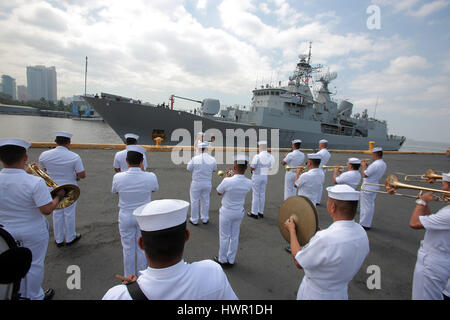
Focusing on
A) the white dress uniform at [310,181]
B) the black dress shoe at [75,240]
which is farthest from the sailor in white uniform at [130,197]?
the white dress uniform at [310,181]

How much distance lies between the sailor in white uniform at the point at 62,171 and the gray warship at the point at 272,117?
13949 mm

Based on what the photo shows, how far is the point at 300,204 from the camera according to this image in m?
1.85

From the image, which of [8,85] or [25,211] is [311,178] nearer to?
[25,211]

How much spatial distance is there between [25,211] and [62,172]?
1467 mm

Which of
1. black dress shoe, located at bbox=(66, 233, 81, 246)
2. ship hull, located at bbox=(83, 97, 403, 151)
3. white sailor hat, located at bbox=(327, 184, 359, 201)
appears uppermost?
ship hull, located at bbox=(83, 97, 403, 151)

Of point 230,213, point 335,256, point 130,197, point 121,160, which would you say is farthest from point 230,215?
point 121,160

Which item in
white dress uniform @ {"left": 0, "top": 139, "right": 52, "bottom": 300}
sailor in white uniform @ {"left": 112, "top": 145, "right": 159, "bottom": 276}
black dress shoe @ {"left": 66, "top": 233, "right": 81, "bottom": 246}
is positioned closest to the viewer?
white dress uniform @ {"left": 0, "top": 139, "right": 52, "bottom": 300}

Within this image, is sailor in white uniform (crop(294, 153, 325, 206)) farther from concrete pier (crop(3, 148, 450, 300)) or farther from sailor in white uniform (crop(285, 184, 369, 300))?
sailor in white uniform (crop(285, 184, 369, 300))

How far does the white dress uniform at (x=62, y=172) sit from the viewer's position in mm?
3289

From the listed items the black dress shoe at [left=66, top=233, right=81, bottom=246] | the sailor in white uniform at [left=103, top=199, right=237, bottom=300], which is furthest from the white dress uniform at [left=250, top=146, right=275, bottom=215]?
the sailor in white uniform at [left=103, top=199, right=237, bottom=300]

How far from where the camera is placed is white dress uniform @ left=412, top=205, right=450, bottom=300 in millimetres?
2045

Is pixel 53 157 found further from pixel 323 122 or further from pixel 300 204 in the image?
pixel 323 122

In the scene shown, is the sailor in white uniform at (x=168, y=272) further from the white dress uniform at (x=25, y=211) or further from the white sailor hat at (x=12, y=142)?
the white sailor hat at (x=12, y=142)

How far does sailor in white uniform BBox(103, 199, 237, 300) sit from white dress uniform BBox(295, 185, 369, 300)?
2.51ft
